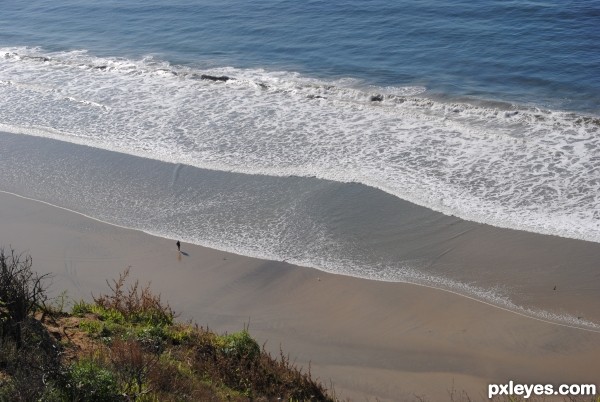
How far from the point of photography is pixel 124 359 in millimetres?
8703

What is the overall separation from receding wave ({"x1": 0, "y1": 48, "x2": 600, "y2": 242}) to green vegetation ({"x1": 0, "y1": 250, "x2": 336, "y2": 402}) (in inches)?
253

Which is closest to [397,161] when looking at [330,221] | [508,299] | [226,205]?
[330,221]

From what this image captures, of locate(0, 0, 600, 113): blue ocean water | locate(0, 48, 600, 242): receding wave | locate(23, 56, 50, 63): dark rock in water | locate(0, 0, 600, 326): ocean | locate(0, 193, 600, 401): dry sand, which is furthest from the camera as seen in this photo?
locate(23, 56, 50, 63): dark rock in water

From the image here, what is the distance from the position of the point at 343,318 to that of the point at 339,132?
26.8 ft

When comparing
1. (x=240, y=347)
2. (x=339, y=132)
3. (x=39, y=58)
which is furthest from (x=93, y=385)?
(x=39, y=58)

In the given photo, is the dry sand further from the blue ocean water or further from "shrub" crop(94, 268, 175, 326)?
the blue ocean water

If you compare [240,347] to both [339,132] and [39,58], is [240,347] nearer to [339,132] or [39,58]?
[339,132]

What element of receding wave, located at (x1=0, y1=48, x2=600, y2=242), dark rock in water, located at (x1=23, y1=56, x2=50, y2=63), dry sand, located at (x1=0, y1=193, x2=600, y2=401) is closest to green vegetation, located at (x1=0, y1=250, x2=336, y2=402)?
dry sand, located at (x1=0, y1=193, x2=600, y2=401)

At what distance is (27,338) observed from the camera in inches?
358

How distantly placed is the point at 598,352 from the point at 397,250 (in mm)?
4084

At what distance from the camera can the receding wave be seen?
1530 cm

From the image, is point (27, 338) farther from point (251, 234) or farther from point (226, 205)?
point (226, 205)

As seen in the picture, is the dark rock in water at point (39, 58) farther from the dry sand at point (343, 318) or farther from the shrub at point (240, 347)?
the shrub at point (240, 347)

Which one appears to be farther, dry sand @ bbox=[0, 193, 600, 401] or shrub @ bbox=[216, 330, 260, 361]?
dry sand @ bbox=[0, 193, 600, 401]
